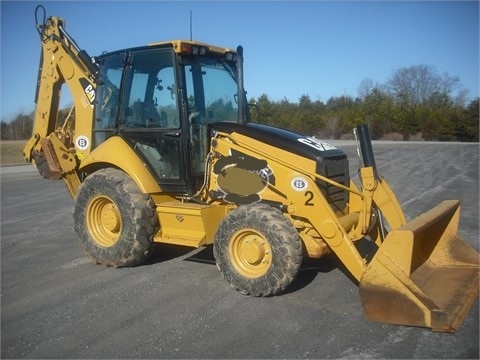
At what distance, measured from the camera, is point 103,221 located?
5.84m

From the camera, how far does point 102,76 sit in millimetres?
6160

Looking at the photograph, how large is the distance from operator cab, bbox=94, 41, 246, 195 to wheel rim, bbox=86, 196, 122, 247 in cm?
71

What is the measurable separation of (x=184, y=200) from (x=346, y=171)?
197cm

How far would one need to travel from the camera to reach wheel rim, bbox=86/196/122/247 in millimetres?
5699

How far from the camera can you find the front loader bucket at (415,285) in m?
3.61

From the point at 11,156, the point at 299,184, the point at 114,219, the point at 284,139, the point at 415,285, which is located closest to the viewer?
the point at 415,285

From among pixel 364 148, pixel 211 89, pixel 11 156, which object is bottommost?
pixel 11 156

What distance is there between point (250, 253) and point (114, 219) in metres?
1.98

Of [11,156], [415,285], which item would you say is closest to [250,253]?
[415,285]

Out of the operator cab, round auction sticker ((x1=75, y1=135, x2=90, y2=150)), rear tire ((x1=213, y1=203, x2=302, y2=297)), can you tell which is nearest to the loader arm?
round auction sticker ((x1=75, y1=135, x2=90, y2=150))

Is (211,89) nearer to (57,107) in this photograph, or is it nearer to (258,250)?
(258,250)

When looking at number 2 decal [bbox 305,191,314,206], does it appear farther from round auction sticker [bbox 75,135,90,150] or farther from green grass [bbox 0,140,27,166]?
green grass [bbox 0,140,27,166]

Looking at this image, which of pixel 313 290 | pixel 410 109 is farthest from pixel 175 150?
pixel 410 109

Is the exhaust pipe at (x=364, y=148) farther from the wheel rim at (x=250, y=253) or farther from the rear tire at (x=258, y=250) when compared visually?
the wheel rim at (x=250, y=253)
